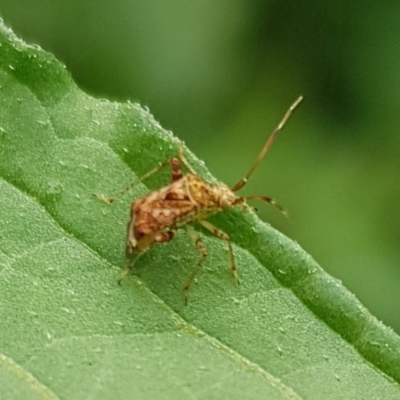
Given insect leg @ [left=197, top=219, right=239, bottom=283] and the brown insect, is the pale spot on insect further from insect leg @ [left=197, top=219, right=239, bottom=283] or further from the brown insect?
insect leg @ [left=197, top=219, right=239, bottom=283]

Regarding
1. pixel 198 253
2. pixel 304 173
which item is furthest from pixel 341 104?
pixel 198 253

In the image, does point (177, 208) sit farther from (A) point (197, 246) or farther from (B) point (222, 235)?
(B) point (222, 235)

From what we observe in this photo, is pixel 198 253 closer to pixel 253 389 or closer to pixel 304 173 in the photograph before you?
pixel 253 389

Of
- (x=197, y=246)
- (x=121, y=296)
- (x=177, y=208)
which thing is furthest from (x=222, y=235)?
(x=121, y=296)

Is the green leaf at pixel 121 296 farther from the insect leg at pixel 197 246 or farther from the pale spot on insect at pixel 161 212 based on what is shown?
the pale spot on insect at pixel 161 212

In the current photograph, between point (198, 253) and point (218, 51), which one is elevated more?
point (218, 51)

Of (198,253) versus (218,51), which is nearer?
(198,253)
